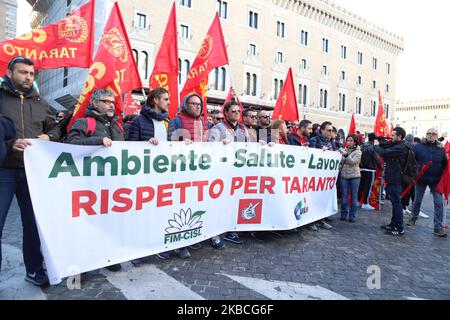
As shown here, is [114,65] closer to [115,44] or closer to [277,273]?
[115,44]

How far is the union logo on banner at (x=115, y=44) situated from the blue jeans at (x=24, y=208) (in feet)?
8.33

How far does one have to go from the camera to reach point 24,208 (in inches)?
117

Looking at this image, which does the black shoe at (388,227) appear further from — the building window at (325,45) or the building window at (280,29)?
the building window at (325,45)

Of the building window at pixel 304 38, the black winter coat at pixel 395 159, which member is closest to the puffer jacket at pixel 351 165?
the black winter coat at pixel 395 159

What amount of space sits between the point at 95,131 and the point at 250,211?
2.24 m

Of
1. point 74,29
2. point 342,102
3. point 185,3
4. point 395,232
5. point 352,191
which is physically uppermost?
point 185,3

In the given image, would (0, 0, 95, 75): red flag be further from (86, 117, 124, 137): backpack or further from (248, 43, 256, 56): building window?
(248, 43, 256, 56): building window

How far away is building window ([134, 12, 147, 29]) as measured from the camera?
24.6 metres

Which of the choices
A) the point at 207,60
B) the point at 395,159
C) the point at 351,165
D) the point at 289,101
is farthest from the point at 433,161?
the point at 207,60

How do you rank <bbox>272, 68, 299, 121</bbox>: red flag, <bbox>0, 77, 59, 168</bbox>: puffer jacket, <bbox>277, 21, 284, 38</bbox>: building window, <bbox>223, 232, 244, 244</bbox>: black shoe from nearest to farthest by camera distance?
<bbox>0, 77, 59, 168</bbox>: puffer jacket < <bbox>223, 232, 244, 244</bbox>: black shoe < <bbox>272, 68, 299, 121</bbox>: red flag < <bbox>277, 21, 284, 38</bbox>: building window

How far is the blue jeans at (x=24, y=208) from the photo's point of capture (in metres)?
2.82

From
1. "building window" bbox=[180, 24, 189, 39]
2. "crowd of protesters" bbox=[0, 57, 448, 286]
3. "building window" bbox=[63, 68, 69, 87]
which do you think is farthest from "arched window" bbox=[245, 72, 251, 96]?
"crowd of protesters" bbox=[0, 57, 448, 286]

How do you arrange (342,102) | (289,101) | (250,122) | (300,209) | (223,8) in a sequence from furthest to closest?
(342,102)
(223,8)
(289,101)
(250,122)
(300,209)

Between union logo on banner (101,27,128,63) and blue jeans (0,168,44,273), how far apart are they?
8.33ft
